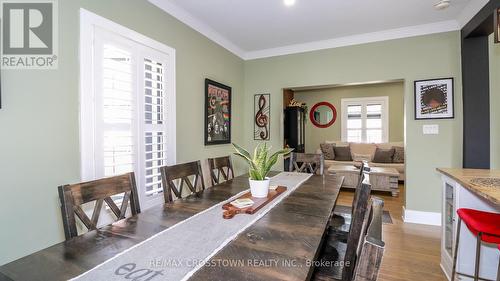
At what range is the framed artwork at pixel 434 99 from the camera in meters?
2.93

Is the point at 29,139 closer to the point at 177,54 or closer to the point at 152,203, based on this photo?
the point at 152,203

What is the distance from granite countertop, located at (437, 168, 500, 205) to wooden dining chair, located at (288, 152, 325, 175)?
3.50ft

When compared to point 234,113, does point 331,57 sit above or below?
above

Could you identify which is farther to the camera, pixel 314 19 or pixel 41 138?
pixel 314 19

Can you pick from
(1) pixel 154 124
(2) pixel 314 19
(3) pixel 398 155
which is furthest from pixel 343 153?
(1) pixel 154 124

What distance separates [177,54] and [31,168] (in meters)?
1.70

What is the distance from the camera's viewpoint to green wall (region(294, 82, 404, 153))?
6031 mm

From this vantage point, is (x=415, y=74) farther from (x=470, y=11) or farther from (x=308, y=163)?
(x=308, y=163)

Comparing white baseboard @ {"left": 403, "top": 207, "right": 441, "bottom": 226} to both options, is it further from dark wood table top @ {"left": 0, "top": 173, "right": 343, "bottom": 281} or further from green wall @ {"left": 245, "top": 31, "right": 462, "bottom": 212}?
dark wood table top @ {"left": 0, "top": 173, "right": 343, "bottom": 281}

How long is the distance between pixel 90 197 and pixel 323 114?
6426 mm

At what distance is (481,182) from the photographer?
4.98ft

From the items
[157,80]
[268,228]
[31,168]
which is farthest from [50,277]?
[157,80]

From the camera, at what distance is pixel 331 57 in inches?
139

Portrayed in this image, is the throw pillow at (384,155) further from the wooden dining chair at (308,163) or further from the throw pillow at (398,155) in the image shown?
the wooden dining chair at (308,163)
